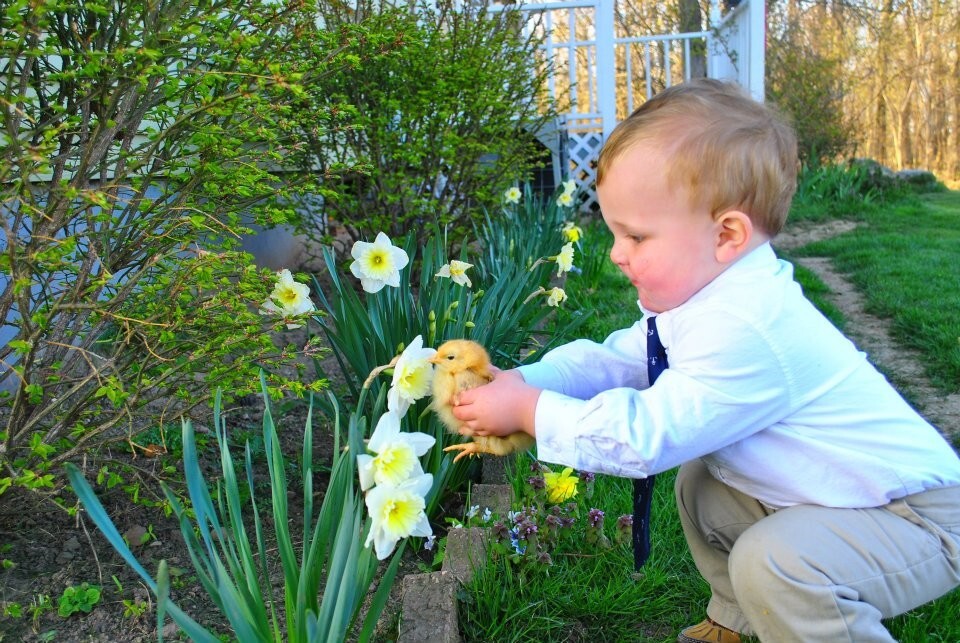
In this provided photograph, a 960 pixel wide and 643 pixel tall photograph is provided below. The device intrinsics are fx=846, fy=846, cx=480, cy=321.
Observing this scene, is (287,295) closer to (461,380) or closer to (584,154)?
(461,380)

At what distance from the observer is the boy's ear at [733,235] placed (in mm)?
1629

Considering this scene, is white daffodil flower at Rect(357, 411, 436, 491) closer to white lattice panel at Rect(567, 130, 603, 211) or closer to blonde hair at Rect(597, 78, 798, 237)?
blonde hair at Rect(597, 78, 798, 237)

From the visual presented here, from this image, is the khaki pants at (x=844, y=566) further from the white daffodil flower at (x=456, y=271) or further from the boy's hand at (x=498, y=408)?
the white daffodil flower at (x=456, y=271)

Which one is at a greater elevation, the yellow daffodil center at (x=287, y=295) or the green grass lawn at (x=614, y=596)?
the yellow daffodil center at (x=287, y=295)

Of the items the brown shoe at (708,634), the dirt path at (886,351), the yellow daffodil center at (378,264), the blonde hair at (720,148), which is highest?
the blonde hair at (720,148)

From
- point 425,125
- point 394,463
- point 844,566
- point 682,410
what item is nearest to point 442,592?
point 394,463

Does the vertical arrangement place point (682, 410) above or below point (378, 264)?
below

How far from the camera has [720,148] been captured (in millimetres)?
1594

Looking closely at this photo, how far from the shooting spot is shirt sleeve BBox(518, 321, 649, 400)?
1.91m

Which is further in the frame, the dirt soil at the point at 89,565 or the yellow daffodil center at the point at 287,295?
the yellow daffodil center at the point at 287,295

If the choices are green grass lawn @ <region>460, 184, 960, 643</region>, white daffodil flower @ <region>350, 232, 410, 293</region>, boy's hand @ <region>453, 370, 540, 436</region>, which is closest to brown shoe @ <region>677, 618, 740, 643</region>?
green grass lawn @ <region>460, 184, 960, 643</region>

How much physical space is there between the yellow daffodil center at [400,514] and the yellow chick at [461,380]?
0.67 ft

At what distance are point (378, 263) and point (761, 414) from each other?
1234mm

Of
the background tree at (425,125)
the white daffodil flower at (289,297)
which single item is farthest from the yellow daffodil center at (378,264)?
the background tree at (425,125)
